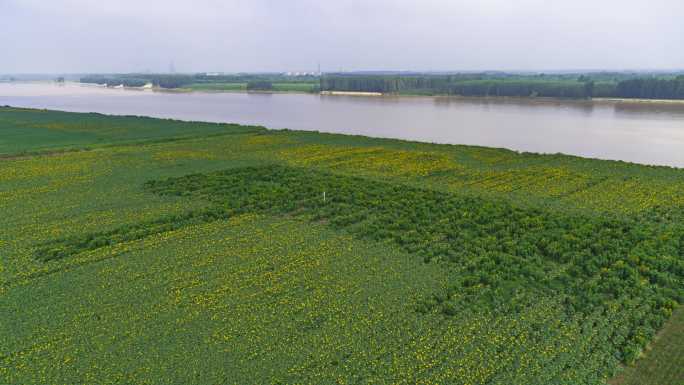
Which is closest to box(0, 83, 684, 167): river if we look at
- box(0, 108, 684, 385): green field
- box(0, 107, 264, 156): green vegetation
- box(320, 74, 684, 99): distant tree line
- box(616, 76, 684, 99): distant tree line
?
box(616, 76, 684, 99): distant tree line

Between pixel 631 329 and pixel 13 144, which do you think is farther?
pixel 13 144

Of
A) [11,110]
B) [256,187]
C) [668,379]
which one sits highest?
[11,110]

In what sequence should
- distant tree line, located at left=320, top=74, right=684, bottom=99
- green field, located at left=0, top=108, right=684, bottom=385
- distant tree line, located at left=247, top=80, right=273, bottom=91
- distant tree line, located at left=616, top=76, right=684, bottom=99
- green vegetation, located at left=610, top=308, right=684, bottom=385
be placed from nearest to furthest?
green vegetation, located at left=610, top=308, right=684, bottom=385
green field, located at left=0, top=108, right=684, bottom=385
distant tree line, located at left=616, top=76, right=684, bottom=99
distant tree line, located at left=320, top=74, right=684, bottom=99
distant tree line, located at left=247, top=80, right=273, bottom=91

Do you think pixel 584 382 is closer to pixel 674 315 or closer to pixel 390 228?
pixel 674 315

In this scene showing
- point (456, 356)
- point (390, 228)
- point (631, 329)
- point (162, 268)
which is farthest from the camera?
point (390, 228)

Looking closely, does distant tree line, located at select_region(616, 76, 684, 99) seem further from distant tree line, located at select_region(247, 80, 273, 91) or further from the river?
distant tree line, located at select_region(247, 80, 273, 91)

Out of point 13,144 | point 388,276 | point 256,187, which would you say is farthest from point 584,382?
point 13,144

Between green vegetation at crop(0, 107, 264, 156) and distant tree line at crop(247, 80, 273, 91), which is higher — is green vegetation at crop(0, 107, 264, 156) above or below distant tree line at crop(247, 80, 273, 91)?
below

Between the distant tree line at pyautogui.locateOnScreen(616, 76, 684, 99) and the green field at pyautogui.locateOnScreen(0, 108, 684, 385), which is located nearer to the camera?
the green field at pyautogui.locateOnScreen(0, 108, 684, 385)

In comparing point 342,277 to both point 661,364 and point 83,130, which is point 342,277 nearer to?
point 661,364

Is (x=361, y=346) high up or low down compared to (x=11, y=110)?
down
